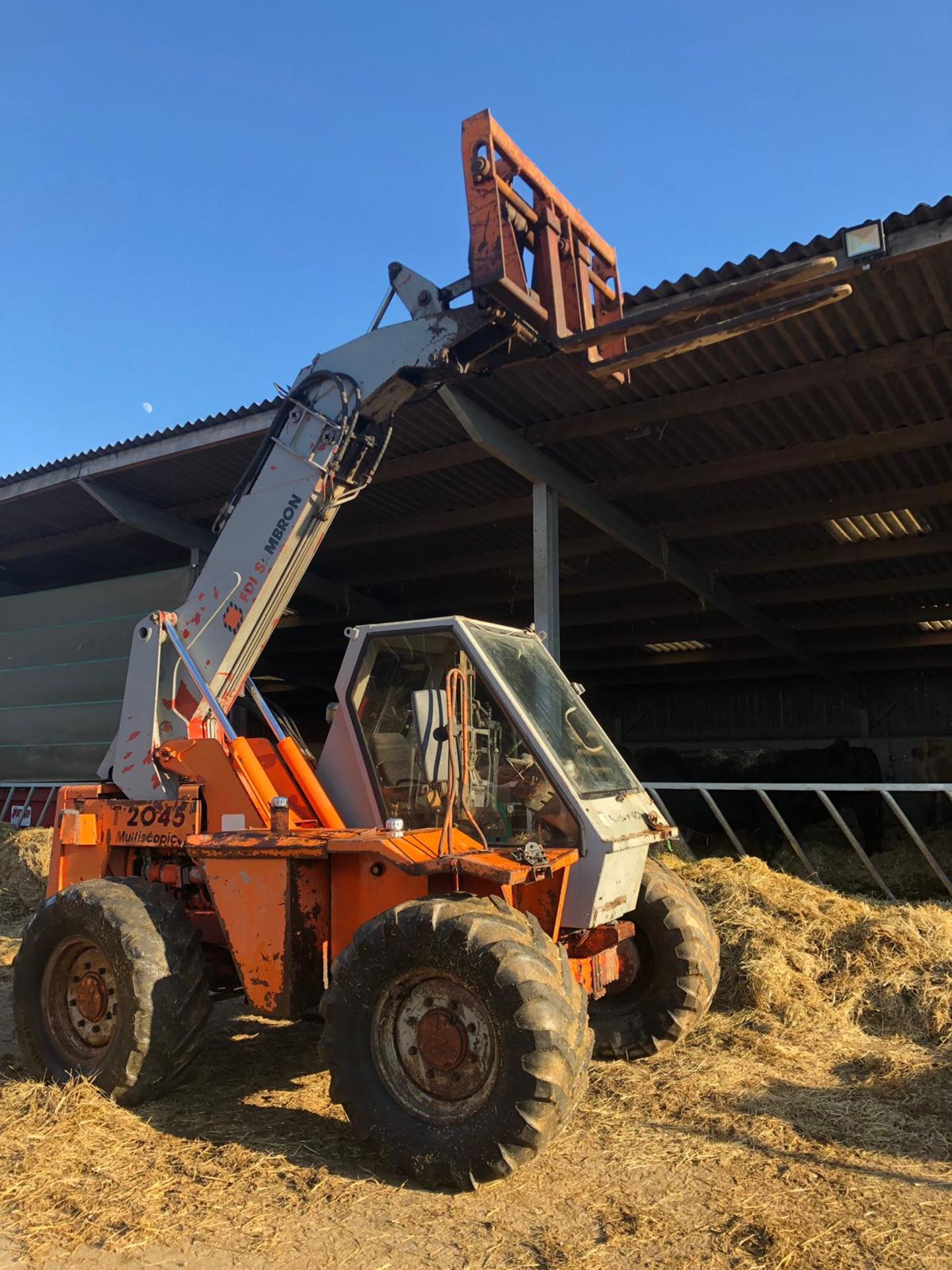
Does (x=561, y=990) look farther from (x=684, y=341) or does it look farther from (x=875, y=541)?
(x=875, y=541)

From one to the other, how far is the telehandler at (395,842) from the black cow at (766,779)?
968cm

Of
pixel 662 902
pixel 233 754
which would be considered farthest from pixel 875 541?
pixel 233 754

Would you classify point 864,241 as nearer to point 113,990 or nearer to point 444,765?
point 444,765

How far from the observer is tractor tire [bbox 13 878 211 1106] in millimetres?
4652

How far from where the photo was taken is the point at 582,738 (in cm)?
528

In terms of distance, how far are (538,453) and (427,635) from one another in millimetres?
6497

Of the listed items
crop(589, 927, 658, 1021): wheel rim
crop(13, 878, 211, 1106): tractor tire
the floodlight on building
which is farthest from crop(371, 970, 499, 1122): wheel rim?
the floodlight on building

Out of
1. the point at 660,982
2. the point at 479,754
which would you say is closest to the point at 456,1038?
the point at 479,754

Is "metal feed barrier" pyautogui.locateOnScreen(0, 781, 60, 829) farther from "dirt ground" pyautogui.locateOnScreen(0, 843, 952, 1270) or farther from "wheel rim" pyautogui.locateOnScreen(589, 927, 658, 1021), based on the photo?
"wheel rim" pyautogui.locateOnScreen(589, 927, 658, 1021)

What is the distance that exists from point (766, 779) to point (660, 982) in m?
→ 13.9

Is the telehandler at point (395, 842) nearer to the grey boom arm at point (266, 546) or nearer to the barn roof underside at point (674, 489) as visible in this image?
the grey boom arm at point (266, 546)

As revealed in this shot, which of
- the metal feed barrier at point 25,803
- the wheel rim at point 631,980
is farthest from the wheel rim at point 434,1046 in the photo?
the metal feed barrier at point 25,803

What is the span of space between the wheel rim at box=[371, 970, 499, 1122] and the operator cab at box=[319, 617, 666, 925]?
78 cm

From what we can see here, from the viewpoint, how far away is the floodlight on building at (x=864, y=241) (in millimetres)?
6480
